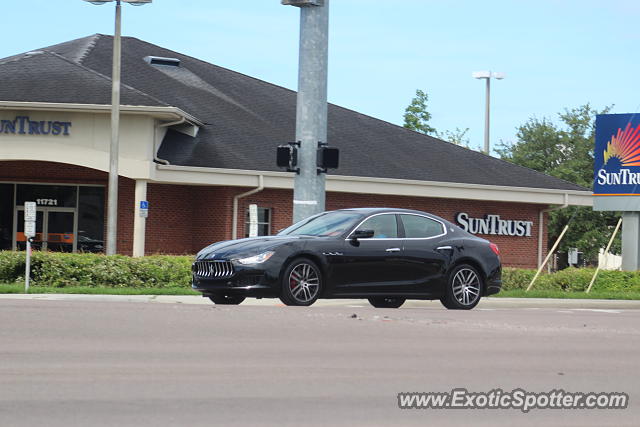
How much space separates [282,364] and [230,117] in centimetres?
2896

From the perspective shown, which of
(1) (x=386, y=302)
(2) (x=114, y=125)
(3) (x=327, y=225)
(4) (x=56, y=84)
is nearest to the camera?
(3) (x=327, y=225)

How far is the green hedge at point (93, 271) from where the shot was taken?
23.3 m

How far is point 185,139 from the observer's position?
1391 inches

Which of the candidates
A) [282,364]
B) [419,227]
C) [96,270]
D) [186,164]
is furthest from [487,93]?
[282,364]

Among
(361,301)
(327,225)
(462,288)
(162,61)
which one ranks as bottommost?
(361,301)

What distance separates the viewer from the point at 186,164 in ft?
110

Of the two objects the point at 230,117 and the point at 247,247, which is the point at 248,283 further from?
the point at 230,117

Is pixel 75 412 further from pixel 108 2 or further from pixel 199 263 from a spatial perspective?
pixel 108 2

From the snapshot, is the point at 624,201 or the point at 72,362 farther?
the point at 624,201

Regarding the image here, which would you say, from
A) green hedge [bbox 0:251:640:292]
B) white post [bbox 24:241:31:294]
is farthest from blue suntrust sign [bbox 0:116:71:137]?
white post [bbox 24:241:31:294]

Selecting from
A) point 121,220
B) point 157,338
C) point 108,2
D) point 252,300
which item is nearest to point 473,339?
point 157,338

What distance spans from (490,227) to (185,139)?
482 inches

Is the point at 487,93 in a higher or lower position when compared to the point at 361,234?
higher

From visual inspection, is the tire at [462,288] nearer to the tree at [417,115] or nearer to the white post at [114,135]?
the white post at [114,135]
